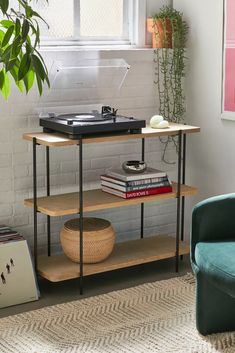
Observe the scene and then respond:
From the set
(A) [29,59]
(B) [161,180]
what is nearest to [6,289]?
(B) [161,180]

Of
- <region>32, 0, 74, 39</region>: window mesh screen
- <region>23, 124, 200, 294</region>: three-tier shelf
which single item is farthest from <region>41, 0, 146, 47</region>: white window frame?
<region>23, 124, 200, 294</region>: three-tier shelf

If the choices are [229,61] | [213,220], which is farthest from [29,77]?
[229,61]

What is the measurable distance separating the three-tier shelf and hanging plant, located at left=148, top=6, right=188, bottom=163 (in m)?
0.29

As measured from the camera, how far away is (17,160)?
13.3 ft

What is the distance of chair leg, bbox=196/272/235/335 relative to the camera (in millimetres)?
3287

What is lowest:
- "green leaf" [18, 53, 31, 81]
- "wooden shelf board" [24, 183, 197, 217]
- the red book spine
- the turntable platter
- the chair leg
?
the chair leg

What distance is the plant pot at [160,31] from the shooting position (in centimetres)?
439

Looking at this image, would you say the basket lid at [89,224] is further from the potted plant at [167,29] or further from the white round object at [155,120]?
the potted plant at [167,29]

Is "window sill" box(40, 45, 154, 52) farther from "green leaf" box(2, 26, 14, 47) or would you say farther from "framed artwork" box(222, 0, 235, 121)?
"green leaf" box(2, 26, 14, 47)

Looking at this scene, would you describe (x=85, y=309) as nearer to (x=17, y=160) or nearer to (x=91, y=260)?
(x=91, y=260)

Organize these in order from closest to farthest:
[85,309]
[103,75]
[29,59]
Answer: [29,59]
[85,309]
[103,75]

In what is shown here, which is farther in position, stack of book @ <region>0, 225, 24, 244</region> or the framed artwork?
the framed artwork

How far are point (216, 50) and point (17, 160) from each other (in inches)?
53.0

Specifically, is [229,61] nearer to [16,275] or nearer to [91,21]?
[91,21]
